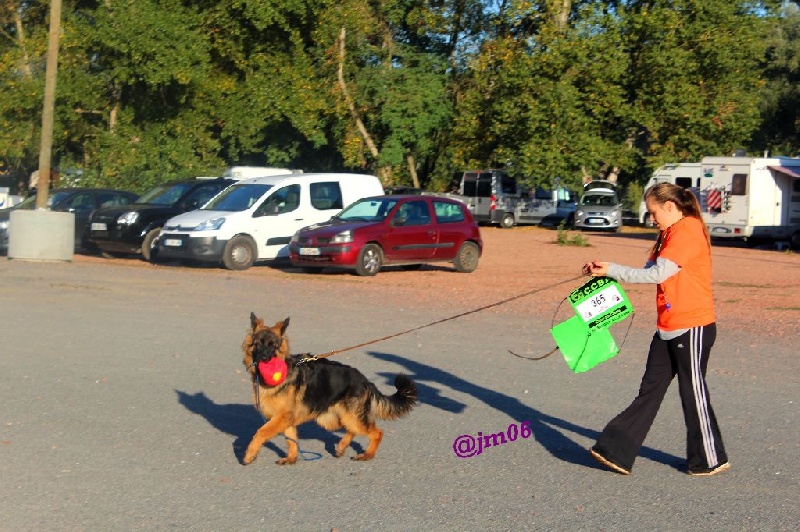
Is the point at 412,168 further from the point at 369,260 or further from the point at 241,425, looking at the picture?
the point at 241,425

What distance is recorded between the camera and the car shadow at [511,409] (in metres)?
7.36

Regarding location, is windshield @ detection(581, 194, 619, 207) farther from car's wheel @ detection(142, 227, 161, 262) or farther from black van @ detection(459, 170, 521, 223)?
car's wheel @ detection(142, 227, 161, 262)

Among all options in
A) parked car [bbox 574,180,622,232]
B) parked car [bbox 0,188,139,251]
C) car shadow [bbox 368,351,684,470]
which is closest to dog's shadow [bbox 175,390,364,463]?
car shadow [bbox 368,351,684,470]

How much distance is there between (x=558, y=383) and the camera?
1010 cm

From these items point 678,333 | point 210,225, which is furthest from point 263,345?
point 210,225

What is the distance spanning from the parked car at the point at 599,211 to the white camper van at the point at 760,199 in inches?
356

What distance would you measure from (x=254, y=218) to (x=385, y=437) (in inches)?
586

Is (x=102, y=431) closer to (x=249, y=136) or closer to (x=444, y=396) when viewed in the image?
(x=444, y=396)

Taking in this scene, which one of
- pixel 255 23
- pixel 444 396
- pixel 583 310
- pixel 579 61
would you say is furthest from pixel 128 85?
pixel 583 310

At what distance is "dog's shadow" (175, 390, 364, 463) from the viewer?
750 centimetres

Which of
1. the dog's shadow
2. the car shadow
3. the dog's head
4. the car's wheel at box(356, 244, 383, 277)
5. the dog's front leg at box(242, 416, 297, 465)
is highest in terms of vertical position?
the car's wheel at box(356, 244, 383, 277)

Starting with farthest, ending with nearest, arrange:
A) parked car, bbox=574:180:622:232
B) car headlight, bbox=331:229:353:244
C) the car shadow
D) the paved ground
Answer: parked car, bbox=574:180:622:232 < car headlight, bbox=331:229:353:244 < the car shadow < the paved ground

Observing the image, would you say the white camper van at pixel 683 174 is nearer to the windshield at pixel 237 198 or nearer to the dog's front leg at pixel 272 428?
the windshield at pixel 237 198

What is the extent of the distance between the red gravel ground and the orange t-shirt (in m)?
2.70
